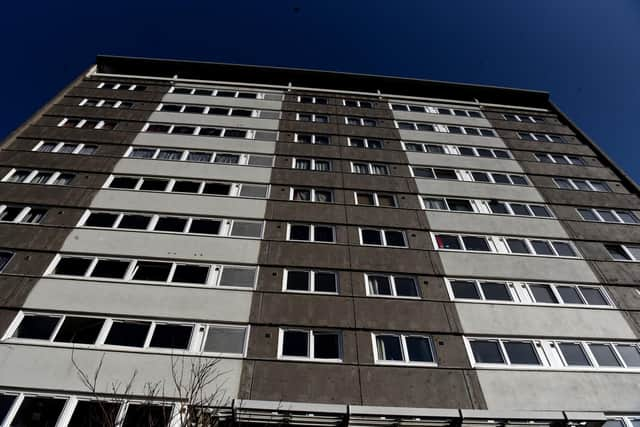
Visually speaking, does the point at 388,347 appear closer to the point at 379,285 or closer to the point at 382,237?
the point at 379,285

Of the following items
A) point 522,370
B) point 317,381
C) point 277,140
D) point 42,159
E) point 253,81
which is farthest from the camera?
point 253,81

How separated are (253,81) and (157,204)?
56.7ft

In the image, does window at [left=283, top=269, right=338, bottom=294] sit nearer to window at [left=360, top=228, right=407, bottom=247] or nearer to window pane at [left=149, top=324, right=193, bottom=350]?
window at [left=360, top=228, right=407, bottom=247]

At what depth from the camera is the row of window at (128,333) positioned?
12.0 meters

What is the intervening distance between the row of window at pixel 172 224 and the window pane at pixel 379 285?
5.49 meters

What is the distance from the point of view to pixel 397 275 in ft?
50.1

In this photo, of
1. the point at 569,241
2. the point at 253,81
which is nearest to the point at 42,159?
the point at 253,81

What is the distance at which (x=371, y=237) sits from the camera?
16.9 meters

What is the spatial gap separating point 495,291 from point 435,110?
685 inches

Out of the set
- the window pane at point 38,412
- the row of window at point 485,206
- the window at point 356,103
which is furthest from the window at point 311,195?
the window pane at point 38,412

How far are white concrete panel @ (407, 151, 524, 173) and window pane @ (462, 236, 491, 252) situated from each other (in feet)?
19.5

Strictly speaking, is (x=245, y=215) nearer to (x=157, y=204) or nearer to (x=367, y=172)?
(x=157, y=204)

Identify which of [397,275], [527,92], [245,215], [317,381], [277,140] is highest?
[527,92]

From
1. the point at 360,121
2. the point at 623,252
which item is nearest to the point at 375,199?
the point at 360,121
